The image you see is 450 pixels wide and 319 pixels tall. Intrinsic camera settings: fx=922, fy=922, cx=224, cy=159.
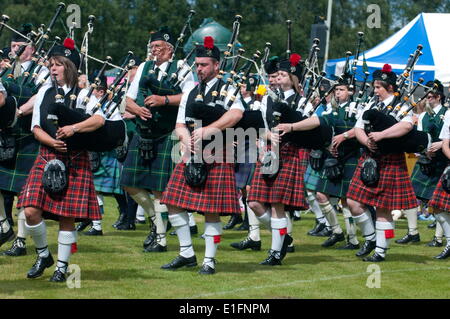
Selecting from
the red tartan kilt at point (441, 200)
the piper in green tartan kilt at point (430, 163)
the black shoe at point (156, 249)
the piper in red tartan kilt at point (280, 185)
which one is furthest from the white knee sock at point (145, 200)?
the piper in green tartan kilt at point (430, 163)

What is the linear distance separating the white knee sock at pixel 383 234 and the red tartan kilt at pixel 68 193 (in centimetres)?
239

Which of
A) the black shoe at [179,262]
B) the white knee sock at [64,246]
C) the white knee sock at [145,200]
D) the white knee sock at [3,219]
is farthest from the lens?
the white knee sock at [145,200]

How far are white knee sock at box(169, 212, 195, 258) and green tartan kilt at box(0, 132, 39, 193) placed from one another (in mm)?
1352

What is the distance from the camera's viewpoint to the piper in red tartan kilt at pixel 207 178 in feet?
20.8

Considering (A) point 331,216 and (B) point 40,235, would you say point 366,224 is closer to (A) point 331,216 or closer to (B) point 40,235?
(A) point 331,216

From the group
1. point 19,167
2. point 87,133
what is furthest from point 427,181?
point 87,133

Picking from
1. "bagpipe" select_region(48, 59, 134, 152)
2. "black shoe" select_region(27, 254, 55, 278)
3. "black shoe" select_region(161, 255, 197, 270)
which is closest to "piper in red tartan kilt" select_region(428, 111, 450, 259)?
"black shoe" select_region(161, 255, 197, 270)

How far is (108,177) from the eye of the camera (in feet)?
31.2

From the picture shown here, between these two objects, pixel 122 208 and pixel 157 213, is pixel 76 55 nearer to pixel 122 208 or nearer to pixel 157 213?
pixel 157 213

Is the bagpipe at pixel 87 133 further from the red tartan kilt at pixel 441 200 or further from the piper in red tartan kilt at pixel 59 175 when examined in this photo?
the red tartan kilt at pixel 441 200

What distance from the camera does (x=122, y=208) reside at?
981 cm

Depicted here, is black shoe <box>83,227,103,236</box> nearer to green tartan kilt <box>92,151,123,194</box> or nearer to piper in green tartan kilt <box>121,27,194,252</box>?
green tartan kilt <box>92,151,123,194</box>

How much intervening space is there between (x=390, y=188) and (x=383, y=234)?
1.21 ft

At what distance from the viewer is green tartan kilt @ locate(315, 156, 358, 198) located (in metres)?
8.48
